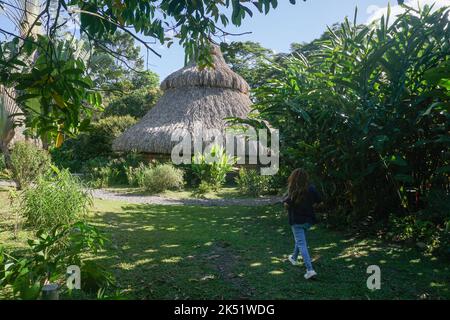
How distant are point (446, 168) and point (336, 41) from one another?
284 cm

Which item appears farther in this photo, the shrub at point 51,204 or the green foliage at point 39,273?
the shrub at point 51,204

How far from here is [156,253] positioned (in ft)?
14.7

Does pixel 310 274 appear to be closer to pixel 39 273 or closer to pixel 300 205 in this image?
pixel 300 205

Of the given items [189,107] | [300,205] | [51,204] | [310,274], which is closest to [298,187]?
[300,205]

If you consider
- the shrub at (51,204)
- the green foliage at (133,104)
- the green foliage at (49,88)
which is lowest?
the shrub at (51,204)

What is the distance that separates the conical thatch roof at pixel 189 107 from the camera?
1398 cm

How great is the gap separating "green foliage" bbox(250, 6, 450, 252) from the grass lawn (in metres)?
0.74

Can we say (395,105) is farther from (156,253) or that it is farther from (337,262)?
(156,253)

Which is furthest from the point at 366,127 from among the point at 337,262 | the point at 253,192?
the point at 253,192

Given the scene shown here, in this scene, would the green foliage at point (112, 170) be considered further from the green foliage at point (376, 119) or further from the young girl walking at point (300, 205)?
the young girl walking at point (300, 205)

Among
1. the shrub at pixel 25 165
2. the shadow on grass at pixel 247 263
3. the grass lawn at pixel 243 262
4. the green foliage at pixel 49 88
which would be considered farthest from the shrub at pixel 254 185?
the green foliage at pixel 49 88

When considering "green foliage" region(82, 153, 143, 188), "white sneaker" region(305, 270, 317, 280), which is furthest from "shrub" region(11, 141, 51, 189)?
"white sneaker" region(305, 270, 317, 280)

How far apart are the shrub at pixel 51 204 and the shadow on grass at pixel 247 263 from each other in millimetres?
617

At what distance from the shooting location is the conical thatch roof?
14.0m
